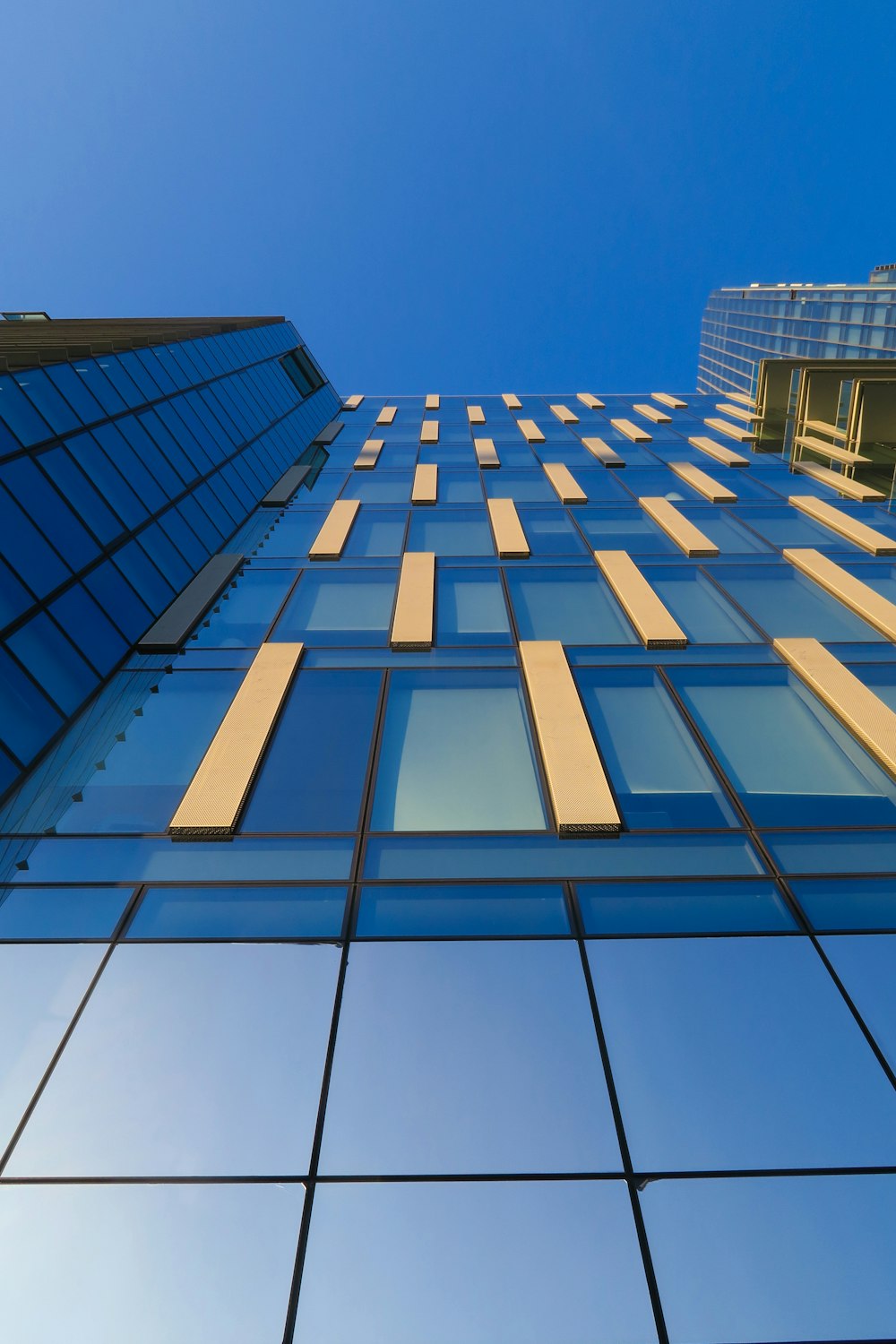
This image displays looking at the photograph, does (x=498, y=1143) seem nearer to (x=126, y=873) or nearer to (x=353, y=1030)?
(x=353, y=1030)

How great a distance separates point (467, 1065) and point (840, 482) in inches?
857

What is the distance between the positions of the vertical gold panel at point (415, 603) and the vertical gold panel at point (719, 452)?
1290cm

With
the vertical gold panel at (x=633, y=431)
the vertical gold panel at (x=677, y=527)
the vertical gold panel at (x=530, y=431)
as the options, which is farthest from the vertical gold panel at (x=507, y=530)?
the vertical gold panel at (x=633, y=431)

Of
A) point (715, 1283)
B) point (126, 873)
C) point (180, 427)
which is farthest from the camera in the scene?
point (180, 427)

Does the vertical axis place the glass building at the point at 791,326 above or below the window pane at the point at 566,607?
below

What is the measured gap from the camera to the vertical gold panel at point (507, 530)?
1834 cm

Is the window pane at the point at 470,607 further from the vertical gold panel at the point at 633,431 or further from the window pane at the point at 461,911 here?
the vertical gold panel at the point at 633,431

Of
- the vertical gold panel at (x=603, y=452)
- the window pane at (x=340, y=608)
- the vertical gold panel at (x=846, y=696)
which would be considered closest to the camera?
the vertical gold panel at (x=846, y=696)

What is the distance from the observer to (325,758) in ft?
37.1

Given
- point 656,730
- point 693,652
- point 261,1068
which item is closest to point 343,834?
point 261,1068

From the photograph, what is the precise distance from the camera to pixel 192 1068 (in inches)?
278

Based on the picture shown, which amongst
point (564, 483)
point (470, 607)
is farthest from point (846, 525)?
point (470, 607)

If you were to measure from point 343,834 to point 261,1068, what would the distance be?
3.18 meters

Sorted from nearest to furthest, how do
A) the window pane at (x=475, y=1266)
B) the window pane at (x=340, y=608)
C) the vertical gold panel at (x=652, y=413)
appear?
the window pane at (x=475, y=1266) < the window pane at (x=340, y=608) < the vertical gold panel at (x=652, y=413)
